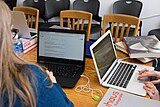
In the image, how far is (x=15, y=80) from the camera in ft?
2.56

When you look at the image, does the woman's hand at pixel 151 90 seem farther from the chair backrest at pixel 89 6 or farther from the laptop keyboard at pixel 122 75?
the chair backrest at pixel 89 6

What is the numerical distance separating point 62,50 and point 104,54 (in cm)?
26

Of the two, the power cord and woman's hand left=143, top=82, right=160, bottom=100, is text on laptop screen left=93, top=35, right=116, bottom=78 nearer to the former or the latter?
the power cord

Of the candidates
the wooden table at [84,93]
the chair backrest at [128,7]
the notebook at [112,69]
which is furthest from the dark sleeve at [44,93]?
the chair backrest at [128,7]


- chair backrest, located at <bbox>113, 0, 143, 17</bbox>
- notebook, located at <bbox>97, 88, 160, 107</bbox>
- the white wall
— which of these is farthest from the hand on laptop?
the white wall

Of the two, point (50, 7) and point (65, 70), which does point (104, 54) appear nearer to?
point (65, 70)

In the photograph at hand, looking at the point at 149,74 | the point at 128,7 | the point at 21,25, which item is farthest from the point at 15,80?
the point at 128,7

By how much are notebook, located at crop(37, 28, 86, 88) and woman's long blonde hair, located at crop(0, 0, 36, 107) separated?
25.7 inches

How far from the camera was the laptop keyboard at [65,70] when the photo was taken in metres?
1.44

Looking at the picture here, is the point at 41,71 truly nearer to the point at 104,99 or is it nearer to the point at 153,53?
the point at 104,99

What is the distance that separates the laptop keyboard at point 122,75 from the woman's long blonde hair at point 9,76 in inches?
25.4

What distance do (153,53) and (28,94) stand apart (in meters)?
1.06

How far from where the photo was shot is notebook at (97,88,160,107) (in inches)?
44.9

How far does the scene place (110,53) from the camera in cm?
155
